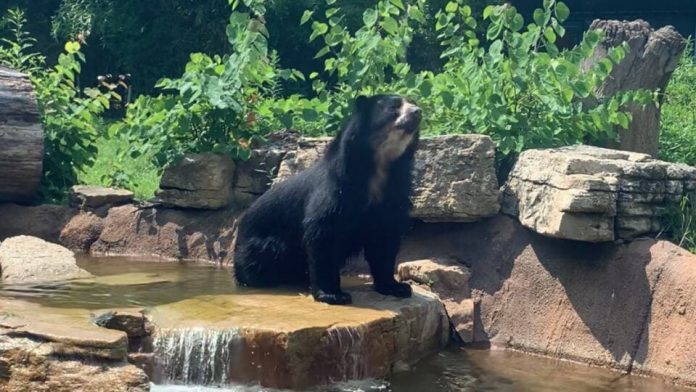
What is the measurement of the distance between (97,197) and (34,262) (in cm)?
175

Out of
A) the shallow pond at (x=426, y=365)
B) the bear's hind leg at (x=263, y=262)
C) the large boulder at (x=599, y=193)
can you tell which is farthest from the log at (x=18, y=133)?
the large boulder at (x=599, y=193)

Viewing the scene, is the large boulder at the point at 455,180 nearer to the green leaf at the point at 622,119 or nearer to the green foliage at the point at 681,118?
the green leaf at the point at 622,119

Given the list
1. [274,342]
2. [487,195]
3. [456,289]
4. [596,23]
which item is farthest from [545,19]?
[274,342]

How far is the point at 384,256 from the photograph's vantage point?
6.31m

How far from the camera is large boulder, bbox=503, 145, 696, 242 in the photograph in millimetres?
6406

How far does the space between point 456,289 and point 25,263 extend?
9.39 feet

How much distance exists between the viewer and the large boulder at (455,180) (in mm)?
7121

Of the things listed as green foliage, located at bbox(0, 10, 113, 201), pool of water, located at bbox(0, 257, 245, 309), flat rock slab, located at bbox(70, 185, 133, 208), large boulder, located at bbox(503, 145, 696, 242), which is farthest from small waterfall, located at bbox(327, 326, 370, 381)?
green foliage, located at bbox(0, 10, 113, 201)

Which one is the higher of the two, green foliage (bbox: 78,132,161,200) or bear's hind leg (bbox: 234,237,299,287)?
green foliage (bbox: 78,132,161,200)

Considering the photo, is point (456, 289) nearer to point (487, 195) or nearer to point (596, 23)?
point (487, 195)

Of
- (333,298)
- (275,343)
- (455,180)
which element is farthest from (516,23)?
(275,343)

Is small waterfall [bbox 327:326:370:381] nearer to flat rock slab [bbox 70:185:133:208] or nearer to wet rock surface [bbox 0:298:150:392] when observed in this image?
wet rock surface [bbox 0:298:150:392]

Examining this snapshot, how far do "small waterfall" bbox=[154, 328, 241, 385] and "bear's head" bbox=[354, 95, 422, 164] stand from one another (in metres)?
1.55

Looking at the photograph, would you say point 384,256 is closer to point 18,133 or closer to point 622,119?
point 622,119
